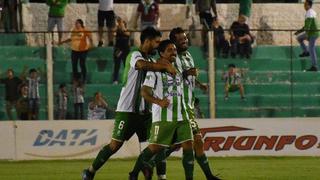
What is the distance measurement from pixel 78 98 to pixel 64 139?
2.18 metres

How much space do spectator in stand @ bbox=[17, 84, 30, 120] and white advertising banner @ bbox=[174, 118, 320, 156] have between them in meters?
4.05

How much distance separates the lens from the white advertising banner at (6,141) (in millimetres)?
23234

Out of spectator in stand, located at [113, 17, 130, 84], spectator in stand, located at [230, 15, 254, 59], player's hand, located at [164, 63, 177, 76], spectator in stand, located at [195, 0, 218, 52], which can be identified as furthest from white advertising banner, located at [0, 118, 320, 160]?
player's hand, located at [164, 63, 177, 76]

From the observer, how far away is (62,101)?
25.2 meters

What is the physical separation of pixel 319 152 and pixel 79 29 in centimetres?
742

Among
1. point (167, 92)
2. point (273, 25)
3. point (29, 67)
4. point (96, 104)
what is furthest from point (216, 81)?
point (167, 92)

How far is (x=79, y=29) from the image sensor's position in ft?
88.4

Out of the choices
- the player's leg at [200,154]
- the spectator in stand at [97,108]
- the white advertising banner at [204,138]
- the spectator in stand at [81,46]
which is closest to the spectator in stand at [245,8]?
the spectator in stand at [81,46]

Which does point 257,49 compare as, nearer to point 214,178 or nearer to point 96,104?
point 96,104

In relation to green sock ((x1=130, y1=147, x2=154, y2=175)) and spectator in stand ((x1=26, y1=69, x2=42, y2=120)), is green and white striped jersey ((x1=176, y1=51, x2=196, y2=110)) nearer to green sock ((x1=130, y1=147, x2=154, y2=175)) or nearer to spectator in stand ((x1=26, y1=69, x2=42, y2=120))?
green sock ((x1=130, y1=147, x2=154, y2=175))

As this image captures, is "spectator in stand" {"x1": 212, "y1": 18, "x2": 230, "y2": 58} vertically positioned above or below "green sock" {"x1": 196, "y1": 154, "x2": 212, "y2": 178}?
above

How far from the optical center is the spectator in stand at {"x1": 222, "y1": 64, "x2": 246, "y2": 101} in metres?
26.3

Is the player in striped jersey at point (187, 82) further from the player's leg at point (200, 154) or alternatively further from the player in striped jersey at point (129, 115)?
the player in striped jersey at point (129, 115)

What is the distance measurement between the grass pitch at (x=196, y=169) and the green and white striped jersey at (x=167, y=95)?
271cm
